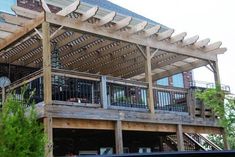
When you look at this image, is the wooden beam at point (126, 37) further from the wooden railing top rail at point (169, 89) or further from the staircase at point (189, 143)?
A: the staircase at point (189, 143)

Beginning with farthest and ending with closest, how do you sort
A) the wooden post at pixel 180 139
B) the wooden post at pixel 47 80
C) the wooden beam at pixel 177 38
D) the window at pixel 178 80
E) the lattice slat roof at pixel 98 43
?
the window at pixel 178 80
the wooden beam at pixel 177 38
the wooden post at pixel 180 139
the lattice slat roof at pixel 98 43
the wooden post at pixel 47 80

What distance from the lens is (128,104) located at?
519 inches

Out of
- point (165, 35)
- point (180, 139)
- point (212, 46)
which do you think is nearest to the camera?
point (180, 139)

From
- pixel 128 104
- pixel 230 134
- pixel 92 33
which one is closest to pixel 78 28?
pixel 92 33

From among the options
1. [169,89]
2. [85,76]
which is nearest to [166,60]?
[169,89]

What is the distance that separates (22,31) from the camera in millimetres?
11500

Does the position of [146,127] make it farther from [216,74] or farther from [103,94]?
[216,74]

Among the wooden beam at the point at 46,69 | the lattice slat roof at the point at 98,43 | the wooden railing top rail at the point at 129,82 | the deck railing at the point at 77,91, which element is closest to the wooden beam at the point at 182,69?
the lattice slat roof at the point at 98,43

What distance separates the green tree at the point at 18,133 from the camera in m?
6.10

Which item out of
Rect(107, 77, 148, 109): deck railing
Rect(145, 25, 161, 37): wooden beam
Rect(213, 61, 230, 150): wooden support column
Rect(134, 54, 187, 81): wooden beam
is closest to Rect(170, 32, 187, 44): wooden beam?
Rect(145, 25, 161, 37): wooden beam

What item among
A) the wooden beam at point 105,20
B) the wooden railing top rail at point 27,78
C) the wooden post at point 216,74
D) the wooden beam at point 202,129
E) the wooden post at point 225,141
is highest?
the wooden beam at point 105,20

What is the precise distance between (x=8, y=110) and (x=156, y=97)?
844 cm

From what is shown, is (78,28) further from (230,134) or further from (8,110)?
(230,134)

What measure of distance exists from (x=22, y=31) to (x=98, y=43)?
9.83ft
